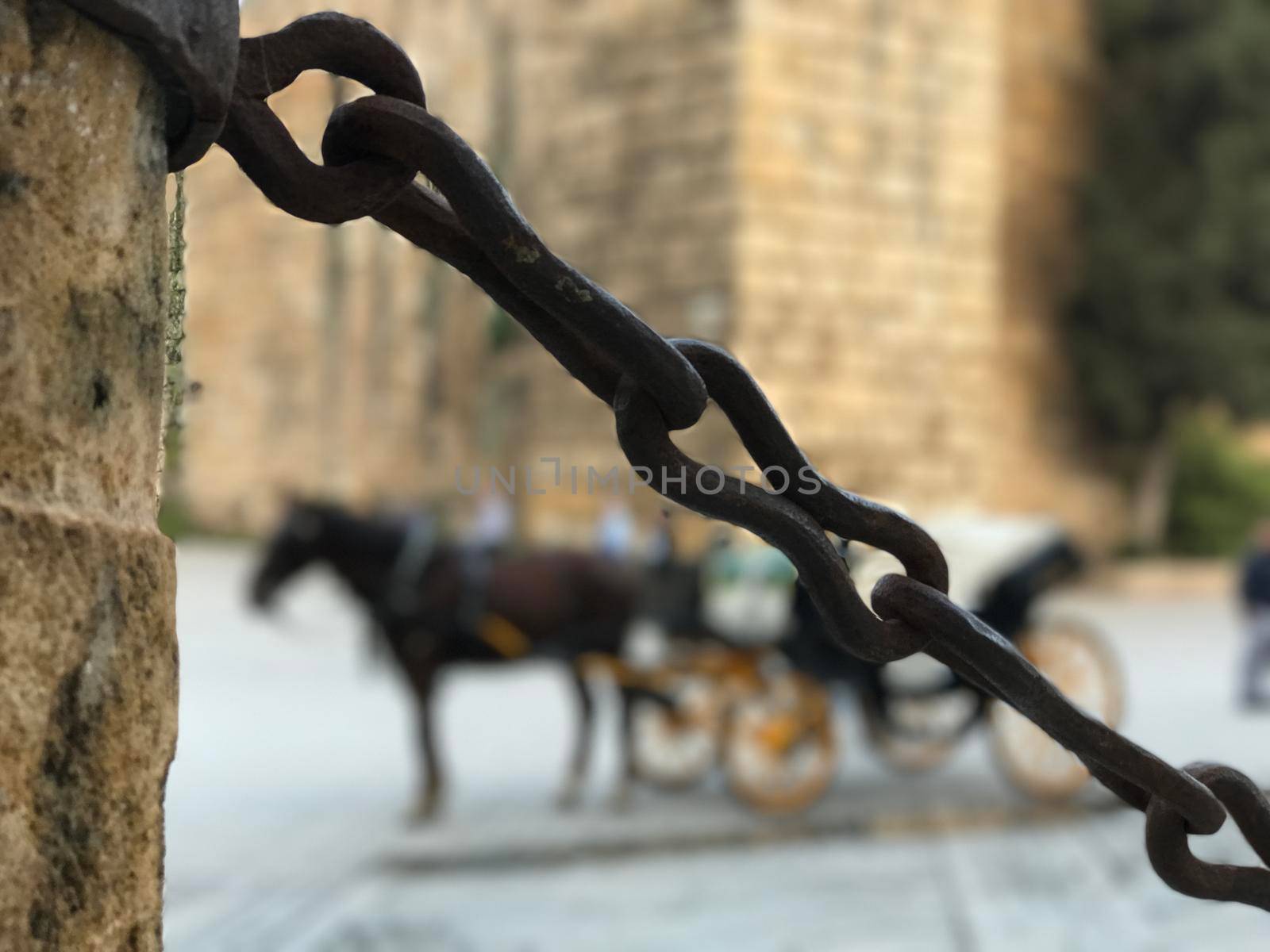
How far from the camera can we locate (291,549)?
282 inches

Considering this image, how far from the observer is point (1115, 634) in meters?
15.5

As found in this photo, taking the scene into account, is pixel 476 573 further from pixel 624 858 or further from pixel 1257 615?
pixel 1257 615

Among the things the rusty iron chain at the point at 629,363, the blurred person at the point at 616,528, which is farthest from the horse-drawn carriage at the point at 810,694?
the rusty iron chain at the point at 629,363

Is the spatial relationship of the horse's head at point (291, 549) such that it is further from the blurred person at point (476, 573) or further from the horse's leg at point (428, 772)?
the horse's leg at point (428, 772)

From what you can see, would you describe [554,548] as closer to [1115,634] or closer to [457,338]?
[1115,634]

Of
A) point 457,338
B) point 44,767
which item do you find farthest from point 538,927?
point 457,338

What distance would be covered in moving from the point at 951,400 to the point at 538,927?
36.8 feet

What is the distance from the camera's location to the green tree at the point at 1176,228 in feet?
68.7

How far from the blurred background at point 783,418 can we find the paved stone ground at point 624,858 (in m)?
0.03

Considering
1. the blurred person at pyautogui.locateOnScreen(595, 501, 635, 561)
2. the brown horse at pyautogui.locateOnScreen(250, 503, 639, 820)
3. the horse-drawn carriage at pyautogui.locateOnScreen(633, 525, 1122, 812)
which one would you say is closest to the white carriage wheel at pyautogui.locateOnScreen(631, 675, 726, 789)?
the horse-drawn carriage at pyautogui.locateOnScreen(633, 525, 1122, 812)

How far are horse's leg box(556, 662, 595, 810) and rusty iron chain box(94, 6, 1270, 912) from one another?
19.6ft

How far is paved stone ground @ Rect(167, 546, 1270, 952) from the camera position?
4816mm

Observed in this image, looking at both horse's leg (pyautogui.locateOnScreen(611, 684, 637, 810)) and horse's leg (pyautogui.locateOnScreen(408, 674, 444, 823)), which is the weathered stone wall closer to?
horse's leg (pyautogui.locateOnScreen(611, 684, 637, 810))

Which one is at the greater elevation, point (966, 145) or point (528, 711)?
point (966, 145)
